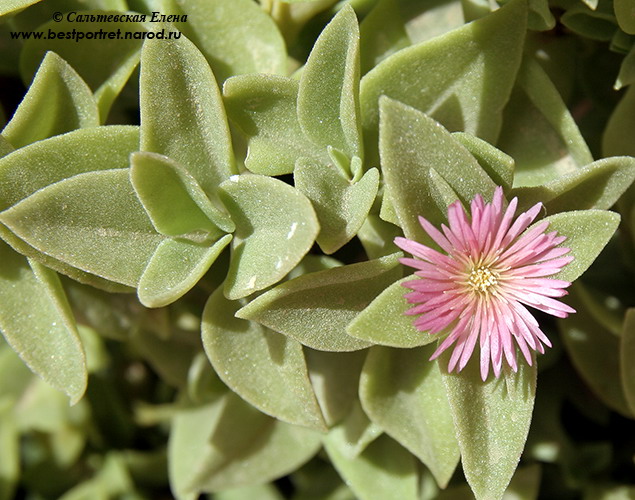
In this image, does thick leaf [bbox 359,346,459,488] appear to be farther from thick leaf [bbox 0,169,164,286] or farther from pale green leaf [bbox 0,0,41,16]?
pale green leaf [bbox 0,0,41,16]

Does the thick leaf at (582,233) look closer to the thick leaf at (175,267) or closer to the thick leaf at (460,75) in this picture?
the thick leaf at (460,75)

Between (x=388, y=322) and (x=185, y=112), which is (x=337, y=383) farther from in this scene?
(x=185, y=112)

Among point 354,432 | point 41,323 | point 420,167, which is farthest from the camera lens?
point 354,432

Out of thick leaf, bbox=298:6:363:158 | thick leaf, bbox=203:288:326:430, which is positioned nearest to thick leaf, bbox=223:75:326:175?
thick leaf, bbox=298:6:363:158

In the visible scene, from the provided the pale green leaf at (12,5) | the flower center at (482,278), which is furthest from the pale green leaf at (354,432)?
the pale green leaf at (12,5)

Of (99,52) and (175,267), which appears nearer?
(175,267)

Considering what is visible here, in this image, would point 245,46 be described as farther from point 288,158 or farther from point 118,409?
point 118,409

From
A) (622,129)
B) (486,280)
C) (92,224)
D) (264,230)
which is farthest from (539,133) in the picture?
(92,224)

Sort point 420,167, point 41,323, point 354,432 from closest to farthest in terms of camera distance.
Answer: point 420,167, point 41,323, point 354,432
